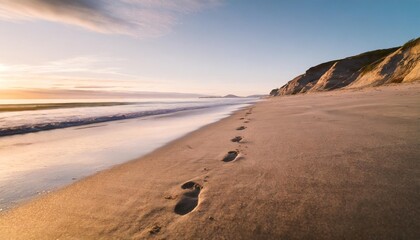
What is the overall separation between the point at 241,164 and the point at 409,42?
36626 millimetres

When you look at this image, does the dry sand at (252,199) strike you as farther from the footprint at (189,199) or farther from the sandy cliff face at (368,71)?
the sandy cliff face at (368,71)

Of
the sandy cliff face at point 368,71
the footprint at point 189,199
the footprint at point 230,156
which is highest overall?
the sandy cliff face at point 368,71

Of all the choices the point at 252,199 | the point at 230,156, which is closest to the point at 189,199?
the point at 252,199

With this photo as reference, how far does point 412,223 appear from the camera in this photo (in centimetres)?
167

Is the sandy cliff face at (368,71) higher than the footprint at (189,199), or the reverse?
the sandy cliff face at (368,71)

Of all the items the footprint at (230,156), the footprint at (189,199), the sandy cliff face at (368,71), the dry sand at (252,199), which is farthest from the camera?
the sandy cliff face at (368,71)

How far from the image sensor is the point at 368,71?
116ft

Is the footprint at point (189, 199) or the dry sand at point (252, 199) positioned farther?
the footprint at point (189, 199)

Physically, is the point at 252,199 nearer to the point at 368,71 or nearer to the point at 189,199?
the point at 189,199

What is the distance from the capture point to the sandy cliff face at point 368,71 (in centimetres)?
2611

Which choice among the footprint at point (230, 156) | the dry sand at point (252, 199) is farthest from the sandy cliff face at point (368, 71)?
the dry sand at point (252, 199)

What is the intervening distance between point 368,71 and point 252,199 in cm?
4018

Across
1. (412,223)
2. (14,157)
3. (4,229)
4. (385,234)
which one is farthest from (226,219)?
(14,157)

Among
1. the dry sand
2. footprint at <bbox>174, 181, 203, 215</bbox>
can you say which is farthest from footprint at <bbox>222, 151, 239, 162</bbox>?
footprint at <bbox>174, 181, 203, 215</bbox>
